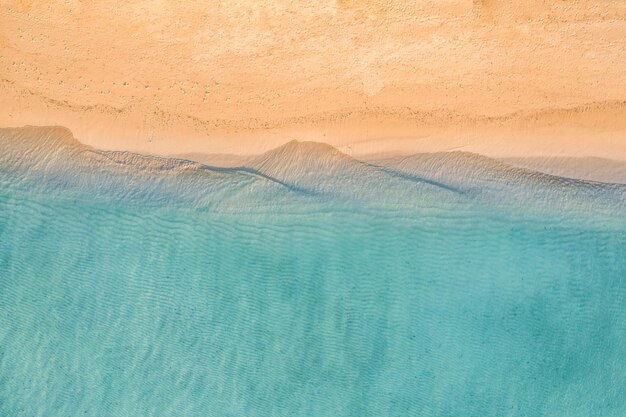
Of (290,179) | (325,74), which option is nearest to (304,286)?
(290,179)

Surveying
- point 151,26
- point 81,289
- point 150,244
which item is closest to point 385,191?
point 150,244

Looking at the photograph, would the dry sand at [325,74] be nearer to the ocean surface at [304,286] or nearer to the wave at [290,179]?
the wave at [290,179]

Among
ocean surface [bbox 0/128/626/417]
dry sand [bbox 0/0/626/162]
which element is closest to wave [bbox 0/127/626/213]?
ocean surface [bbox 0/128/626/417]

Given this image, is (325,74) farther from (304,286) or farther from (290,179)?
(304,286)

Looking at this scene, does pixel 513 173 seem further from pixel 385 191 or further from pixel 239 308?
pixel 239 308

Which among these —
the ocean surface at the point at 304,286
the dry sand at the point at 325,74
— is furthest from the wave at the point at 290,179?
the dry sand at the point at 325,74

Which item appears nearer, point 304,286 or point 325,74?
point 325,74

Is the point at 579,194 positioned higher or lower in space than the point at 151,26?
lower
